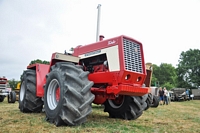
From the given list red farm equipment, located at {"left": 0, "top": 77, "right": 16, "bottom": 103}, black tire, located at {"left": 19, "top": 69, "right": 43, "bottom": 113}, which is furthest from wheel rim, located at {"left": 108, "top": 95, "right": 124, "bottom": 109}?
red farm equipment, located at {"left": 0, "top": 77, "right": 16, "bottom": 103}

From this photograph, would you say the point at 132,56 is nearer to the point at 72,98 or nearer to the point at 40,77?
the point at 72,98

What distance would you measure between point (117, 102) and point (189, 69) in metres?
44.9

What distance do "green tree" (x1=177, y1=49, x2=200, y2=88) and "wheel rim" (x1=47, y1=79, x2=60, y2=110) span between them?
44.5m

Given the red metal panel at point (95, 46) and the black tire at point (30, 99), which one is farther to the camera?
the black tire at point (30, 99)

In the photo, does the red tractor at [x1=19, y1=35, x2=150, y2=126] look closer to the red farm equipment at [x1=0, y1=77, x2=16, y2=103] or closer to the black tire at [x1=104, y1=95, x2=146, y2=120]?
the black tire at [x1=104, y1=95, x2=146, y2=120]

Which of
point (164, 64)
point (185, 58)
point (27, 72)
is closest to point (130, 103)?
point (27, 72)

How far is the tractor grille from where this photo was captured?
5.21m

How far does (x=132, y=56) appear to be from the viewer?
5.37 metres

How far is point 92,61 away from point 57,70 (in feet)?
4.19

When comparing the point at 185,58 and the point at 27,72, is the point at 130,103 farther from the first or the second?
the point at 185,58

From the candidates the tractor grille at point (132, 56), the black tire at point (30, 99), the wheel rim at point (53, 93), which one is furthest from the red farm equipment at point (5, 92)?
the tractor grille at point (132, 56)

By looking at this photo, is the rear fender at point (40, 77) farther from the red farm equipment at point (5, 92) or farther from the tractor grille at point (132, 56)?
the red farm equipment at point (5, 92)

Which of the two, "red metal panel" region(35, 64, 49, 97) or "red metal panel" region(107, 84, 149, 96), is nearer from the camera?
"red metal panel" region(107, 84, 149, 96)

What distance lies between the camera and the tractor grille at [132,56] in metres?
5.21
